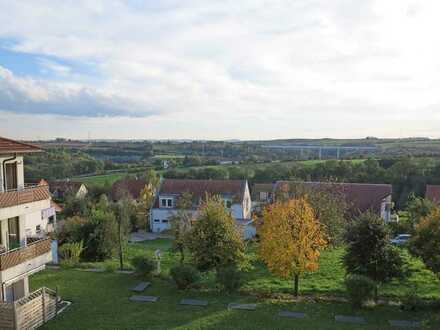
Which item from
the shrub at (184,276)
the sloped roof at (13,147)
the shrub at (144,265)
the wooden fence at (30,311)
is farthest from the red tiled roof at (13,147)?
the shrub at (184,276)

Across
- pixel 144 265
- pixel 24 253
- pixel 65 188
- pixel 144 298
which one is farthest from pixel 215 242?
pixel 65 188

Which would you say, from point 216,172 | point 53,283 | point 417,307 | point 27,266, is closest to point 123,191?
point 216,172

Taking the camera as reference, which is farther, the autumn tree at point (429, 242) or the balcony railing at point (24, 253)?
the autumn tree at point (429, 242)

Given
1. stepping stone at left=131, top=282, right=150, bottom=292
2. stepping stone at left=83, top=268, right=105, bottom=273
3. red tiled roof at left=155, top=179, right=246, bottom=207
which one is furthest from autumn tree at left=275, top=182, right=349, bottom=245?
stepping stone at left=83, top=268, right=105, bottom=273

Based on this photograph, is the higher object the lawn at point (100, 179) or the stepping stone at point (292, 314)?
the lawn at point (100, 179)

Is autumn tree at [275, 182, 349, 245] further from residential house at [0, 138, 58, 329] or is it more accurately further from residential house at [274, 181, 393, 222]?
residential house at [0, 138, 58, 329]

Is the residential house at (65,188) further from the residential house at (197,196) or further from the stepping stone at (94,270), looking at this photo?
the stepping stone at (94,270)
